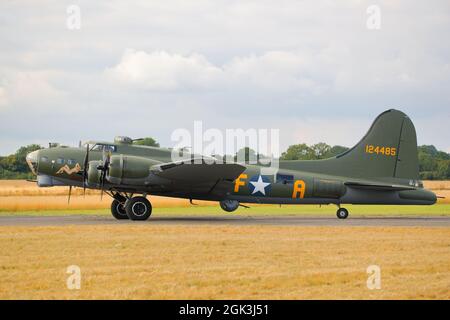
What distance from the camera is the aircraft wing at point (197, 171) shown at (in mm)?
27766

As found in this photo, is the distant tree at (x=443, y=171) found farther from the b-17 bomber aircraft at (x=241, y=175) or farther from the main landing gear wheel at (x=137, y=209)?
the main landing gear wheel at (x=137, y=209)

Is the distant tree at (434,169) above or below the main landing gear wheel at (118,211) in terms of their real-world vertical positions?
above

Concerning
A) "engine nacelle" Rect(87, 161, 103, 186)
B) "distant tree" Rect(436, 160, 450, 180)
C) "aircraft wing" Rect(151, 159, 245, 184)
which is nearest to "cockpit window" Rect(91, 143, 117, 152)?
"engine nacelle" Rect(87, 161, 103, 186)

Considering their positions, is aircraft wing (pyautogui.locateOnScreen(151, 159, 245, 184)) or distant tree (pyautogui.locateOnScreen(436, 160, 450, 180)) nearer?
aircraft wing (pyautogui.locateOnScreen(151, 159, 245, 184))

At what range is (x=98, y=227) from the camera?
24.7m

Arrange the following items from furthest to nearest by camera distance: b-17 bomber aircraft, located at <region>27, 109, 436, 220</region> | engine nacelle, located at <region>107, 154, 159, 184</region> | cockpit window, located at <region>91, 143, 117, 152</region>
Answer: cockpit window, located at <region>91, 143, 117, 152</region> < b-17 bomber aircraft, located at <region>27, 109, 436, 220</region> < engine nacelle, located at <region>107, 154, 159, 184</region>

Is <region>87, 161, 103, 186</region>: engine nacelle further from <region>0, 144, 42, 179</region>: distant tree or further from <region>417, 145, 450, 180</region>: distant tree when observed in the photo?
<region>417, 145, 450, 180</region>: distant tree

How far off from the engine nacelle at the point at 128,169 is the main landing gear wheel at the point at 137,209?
103 centimetres

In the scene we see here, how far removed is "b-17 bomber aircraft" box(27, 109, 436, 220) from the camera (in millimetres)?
28156

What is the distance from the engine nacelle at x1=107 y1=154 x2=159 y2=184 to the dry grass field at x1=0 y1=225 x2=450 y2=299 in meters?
3.81

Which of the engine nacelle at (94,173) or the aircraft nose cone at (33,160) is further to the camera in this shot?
the aircraft nose cone at (33,160)

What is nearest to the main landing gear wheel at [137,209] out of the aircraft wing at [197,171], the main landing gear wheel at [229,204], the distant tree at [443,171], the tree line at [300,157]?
the aircraft wing at [197,171]

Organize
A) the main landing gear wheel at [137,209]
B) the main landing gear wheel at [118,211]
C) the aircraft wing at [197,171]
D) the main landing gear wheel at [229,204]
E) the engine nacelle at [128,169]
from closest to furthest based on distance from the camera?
1. the engine nacelle at [128,169]
2. the aircraft wing at [197,171]
3. the main landing gear wheel at [137,209]
4. the main landing gear wheel at [118,211]
5. the main landing gear wheel at [229,204]
